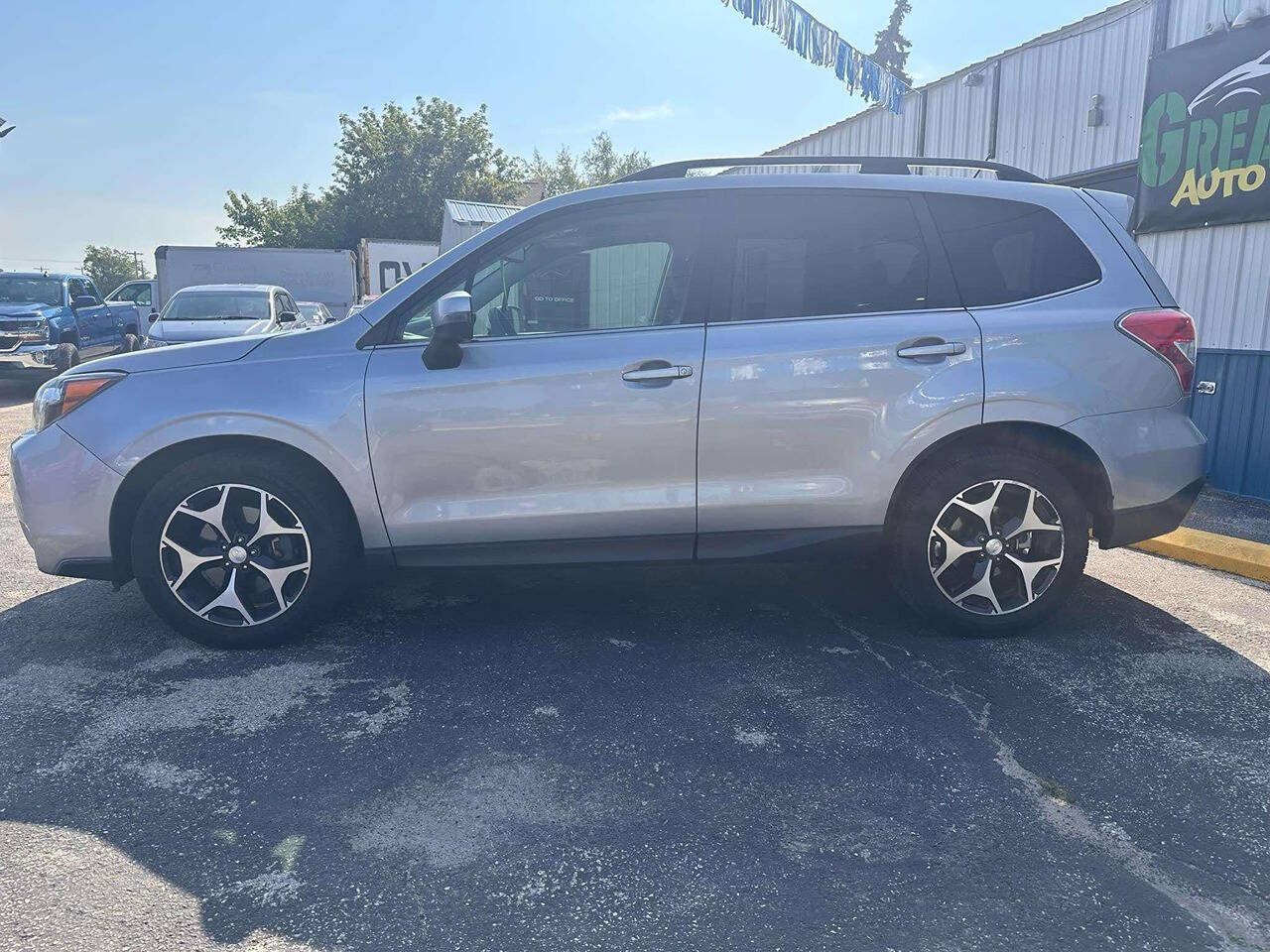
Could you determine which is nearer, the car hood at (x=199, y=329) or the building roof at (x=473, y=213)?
the car hood at (x=199, y=329)

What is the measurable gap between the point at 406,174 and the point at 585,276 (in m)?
Result: 42.8

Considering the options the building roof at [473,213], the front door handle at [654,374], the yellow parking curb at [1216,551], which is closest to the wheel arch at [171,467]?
the front door handle at [654,374]

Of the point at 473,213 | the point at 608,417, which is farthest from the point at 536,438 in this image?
the point at 473,213

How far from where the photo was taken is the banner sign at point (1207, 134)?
6.81 metres

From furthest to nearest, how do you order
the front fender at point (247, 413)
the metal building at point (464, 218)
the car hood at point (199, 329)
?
the metal building at point (464, 218)
the car hood at point (199, 329)
the front fender at point (247, 413)

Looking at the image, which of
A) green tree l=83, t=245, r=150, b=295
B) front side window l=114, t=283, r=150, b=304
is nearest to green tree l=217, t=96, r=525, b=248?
front side window l=114, t=283, r=150, b=304

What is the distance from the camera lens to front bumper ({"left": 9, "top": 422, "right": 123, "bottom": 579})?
11.8ft

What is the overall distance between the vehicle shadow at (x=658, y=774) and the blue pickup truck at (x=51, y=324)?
39.6 ft

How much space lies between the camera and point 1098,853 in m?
2.40

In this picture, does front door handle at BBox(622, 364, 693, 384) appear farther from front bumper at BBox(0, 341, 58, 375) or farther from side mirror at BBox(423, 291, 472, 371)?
front bumper at BBox(0, 341, 58, 375)

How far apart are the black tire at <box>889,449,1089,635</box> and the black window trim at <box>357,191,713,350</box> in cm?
119

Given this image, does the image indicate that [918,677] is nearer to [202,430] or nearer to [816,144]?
[202,430]

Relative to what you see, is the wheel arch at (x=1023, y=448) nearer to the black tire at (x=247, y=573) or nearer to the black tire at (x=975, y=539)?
the black tire at (x=975, y=539)

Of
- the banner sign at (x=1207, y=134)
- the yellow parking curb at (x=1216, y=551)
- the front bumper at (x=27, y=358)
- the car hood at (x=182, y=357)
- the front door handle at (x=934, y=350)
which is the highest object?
the banner sign at (x=1207, y=134)
